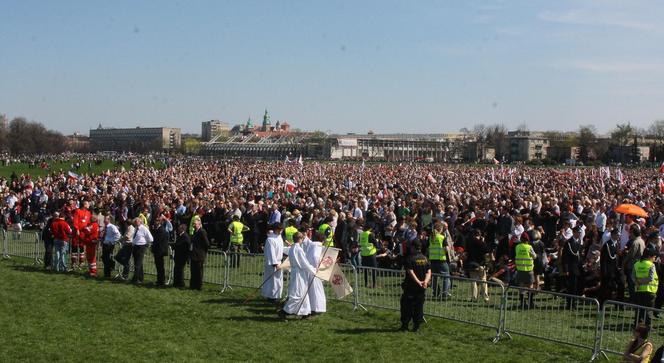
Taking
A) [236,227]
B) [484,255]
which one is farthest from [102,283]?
[484,255]

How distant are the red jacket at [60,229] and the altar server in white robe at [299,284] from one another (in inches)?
286

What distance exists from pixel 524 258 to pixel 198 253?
20.9ft

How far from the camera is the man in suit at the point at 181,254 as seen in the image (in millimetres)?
14398

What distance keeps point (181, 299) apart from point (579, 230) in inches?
320

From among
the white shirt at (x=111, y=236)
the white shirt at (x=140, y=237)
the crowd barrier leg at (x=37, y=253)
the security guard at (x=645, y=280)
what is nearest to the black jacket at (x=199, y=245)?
the white shirt at (x=140, y=237)

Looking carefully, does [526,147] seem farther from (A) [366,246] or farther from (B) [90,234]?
(B) [90,234]

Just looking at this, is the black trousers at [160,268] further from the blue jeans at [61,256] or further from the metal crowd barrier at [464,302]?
the metal crowd barrier at [464,302]

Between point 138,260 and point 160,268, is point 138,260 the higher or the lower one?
the higher one

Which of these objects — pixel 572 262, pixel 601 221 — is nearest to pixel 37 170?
pixel 601 221

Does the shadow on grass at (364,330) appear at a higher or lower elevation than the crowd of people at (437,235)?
lower

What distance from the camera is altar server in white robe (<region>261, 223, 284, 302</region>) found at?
12789 millimetres

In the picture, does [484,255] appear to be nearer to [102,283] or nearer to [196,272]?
[196,272]

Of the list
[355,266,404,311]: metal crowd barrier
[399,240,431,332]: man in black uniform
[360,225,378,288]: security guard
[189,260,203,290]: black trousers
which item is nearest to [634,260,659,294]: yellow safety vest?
[399,240,431,332]: man in black uniform

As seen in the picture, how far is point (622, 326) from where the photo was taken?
10211 mm
